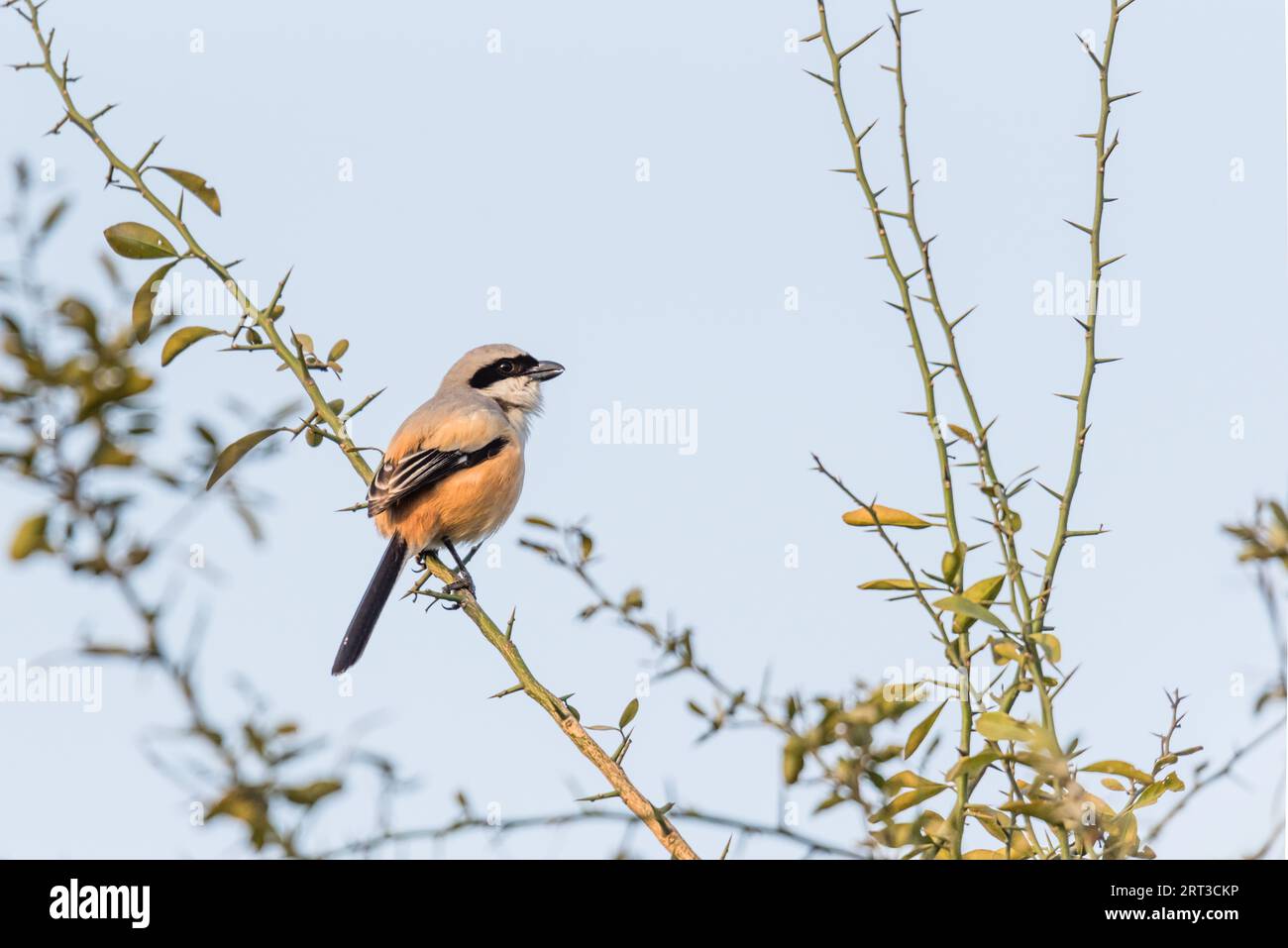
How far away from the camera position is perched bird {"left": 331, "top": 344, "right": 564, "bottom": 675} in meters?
4.89

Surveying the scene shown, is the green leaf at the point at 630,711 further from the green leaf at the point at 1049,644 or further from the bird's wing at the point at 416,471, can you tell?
the bird's wing at the point at 416,471

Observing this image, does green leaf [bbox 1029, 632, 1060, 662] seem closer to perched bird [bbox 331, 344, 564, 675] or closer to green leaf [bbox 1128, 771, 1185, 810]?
green leaf [bbox 1128, 771, 1185, 810]

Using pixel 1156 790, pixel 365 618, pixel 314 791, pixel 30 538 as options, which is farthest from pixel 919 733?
pixel 365 618

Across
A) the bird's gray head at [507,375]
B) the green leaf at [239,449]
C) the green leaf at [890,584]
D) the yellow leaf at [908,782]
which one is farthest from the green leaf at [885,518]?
the bird's gray head at [507,375]

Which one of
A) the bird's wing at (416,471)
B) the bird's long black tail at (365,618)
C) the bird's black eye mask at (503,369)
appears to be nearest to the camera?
the bird's long black tail at (365,618)

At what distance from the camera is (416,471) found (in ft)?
16.4

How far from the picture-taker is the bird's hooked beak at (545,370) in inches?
238

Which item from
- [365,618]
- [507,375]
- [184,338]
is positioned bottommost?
[365,618]

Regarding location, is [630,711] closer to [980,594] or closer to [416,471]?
[980,594]

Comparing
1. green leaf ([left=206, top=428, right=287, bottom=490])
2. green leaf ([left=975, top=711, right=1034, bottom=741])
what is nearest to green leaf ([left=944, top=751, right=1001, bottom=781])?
green leaf ([left=975, top=711, right=1034, bottom=741])

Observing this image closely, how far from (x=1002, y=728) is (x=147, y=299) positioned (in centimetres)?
116

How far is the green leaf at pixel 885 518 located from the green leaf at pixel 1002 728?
1.47ft

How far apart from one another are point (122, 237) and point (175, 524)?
1.04 m
